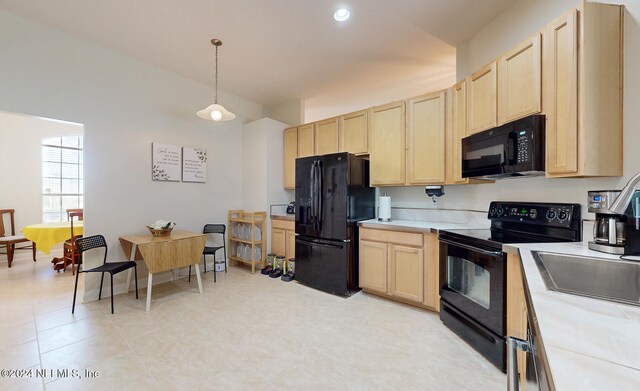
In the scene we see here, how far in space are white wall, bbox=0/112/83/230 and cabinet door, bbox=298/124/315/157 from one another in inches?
159

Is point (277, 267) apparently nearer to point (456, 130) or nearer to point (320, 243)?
point (320, 243)

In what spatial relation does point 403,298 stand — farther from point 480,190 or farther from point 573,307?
point 573,307

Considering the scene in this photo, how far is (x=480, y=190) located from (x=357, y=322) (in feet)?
6.10

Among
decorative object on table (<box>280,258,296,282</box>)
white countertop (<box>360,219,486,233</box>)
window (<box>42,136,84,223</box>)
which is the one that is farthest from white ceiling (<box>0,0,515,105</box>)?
window (<box>42,136,84,223</box>)

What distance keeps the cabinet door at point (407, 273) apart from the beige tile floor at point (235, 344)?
17cm

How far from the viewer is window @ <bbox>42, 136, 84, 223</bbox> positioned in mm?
5160

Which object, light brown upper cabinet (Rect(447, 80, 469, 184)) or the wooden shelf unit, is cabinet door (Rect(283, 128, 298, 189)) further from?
light brown upper cabinet (Rect(447, 80, 469, 184))

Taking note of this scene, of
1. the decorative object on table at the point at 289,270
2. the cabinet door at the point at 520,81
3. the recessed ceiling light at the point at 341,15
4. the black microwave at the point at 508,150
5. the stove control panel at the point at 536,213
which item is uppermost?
the recessed ceiling light at the point at 341,15

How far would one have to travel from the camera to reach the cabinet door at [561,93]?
5.13ft

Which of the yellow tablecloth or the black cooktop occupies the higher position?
the black cooktop

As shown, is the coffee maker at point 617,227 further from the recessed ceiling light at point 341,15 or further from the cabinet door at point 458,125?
the recessed ceiling light at point 341,15

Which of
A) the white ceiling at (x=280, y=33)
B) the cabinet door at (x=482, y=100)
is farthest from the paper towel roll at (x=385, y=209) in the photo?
the white ceiling at (x=280, y=33)

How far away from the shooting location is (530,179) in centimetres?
218

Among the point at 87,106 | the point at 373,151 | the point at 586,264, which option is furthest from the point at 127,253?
the point at 586,264
